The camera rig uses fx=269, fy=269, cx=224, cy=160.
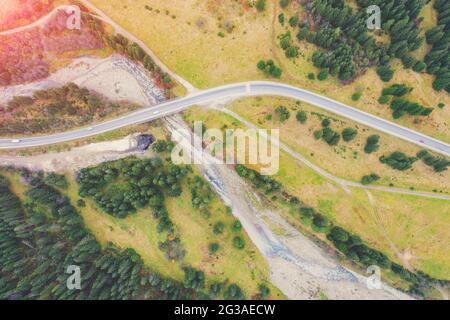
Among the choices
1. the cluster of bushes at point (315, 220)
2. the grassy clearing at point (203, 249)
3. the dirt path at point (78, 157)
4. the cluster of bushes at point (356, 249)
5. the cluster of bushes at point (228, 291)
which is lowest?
the cluster of bushes at point (228, 291)

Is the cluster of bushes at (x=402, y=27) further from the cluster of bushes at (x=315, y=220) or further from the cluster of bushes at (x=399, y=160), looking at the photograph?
the cluster of bushes at (x=315, y=220)

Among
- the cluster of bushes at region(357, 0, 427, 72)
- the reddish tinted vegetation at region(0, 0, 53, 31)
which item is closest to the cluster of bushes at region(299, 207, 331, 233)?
the cluster of bushes at region(357, 0, 427, 72)

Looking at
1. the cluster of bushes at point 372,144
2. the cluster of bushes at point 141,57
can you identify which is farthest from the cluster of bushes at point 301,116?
the cluster of bushes at point 141,57

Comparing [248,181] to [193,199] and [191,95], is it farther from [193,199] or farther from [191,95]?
[191,95]

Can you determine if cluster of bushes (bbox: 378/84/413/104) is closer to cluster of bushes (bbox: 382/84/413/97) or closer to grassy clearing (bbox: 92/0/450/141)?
cluster of bushes (bbox: 382/84/413/97)

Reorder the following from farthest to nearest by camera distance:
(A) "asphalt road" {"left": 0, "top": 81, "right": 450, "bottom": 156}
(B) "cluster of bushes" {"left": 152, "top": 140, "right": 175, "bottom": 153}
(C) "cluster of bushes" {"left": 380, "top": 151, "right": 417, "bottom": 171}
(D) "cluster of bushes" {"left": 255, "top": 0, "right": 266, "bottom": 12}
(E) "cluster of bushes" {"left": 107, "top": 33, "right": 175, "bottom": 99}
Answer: (B) "cluster of bushes" {"left": 152, "top": 140, "right": 175, "bottom": 153} < (E) "cluster of bushes" {"left": 107, "top": 33, "right": 175, "bottom": 99} < (A) "asphalt road" {"left": 0, "top": 81, "right": 450, "bottom": 156} < (D) "cluster of bushes" {"left": 255, "top": 0, "right": 266, "bottom": 12} < (C) "cluster of bushes" {"left": 380, "top": 151, "right": 417, "bottom": 171}

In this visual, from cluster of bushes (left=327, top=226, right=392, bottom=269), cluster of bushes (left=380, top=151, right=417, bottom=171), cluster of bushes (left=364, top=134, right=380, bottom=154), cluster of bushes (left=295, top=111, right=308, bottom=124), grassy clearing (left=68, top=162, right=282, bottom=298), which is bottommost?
grassy clearing (left=68, top=162, right=282, bottom=298)
